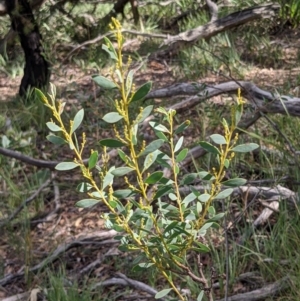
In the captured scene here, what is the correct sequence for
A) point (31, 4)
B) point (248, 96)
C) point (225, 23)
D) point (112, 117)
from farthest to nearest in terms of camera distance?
1. point (31, 4)
2. point (225, 23)
3. point (248, 96)
4. point (112, 117)

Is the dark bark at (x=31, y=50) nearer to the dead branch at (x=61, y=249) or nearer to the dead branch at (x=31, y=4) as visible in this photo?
the dead branch at (x=31, y=4)

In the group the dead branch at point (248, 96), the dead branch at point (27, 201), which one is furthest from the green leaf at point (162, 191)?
the dead branch at point (27, 201)

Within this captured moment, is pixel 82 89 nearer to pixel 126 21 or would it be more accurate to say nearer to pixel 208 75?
pixel 208 75

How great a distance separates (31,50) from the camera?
14.2ft

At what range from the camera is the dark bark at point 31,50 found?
4.16 m

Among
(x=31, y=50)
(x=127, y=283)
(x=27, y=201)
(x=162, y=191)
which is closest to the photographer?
(x=162, y=191)

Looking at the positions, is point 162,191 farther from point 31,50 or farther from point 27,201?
point 31,50

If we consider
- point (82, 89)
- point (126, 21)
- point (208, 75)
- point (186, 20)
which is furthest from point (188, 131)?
point (126, 21)

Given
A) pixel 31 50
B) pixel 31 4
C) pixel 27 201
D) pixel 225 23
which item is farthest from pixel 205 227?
pixel 31 4

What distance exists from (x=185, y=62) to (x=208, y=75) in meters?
0.21

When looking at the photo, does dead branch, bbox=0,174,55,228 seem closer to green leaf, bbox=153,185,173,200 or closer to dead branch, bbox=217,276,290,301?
dead branch, bbox=217,276,290,301

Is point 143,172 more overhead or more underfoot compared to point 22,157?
more overhead

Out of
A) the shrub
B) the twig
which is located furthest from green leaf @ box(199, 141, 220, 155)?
the twig

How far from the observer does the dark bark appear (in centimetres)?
416
